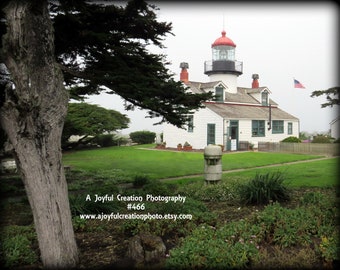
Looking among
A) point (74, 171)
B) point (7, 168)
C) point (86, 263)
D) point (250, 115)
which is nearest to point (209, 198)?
point (86, 263)

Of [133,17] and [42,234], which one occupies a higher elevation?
[133,17]

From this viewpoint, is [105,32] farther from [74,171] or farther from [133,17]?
[74,171]

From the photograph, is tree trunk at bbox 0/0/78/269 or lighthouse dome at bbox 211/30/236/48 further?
lighthouse dome at bbox 211/30/236/48

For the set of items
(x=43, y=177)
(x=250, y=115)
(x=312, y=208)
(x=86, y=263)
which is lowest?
A: (x=86, y=263)

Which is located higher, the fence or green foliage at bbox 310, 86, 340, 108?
green foliage at bbox 310, 86, 340, 108

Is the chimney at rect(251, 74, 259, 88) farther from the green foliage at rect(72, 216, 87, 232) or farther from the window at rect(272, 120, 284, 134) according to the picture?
the green foliage at rect(72, 216, 87, 232)

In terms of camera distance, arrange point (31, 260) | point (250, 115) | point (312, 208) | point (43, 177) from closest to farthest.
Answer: point (43, 177), point (31, 260), point (312, 208), point (250, 115)

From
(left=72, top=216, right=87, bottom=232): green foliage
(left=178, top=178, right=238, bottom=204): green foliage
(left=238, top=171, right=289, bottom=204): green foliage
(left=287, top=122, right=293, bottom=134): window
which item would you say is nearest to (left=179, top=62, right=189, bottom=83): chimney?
(left=287, top=122, right=293, bottom=134): window

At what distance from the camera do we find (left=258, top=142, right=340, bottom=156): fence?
22266 mm

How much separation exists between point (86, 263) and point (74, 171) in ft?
31.5

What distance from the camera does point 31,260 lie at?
157 inches

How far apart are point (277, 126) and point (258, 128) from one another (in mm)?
3331

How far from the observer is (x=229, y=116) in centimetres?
2380

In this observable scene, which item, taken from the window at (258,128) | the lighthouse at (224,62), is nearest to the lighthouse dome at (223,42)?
the lighthouse at (224,62)
